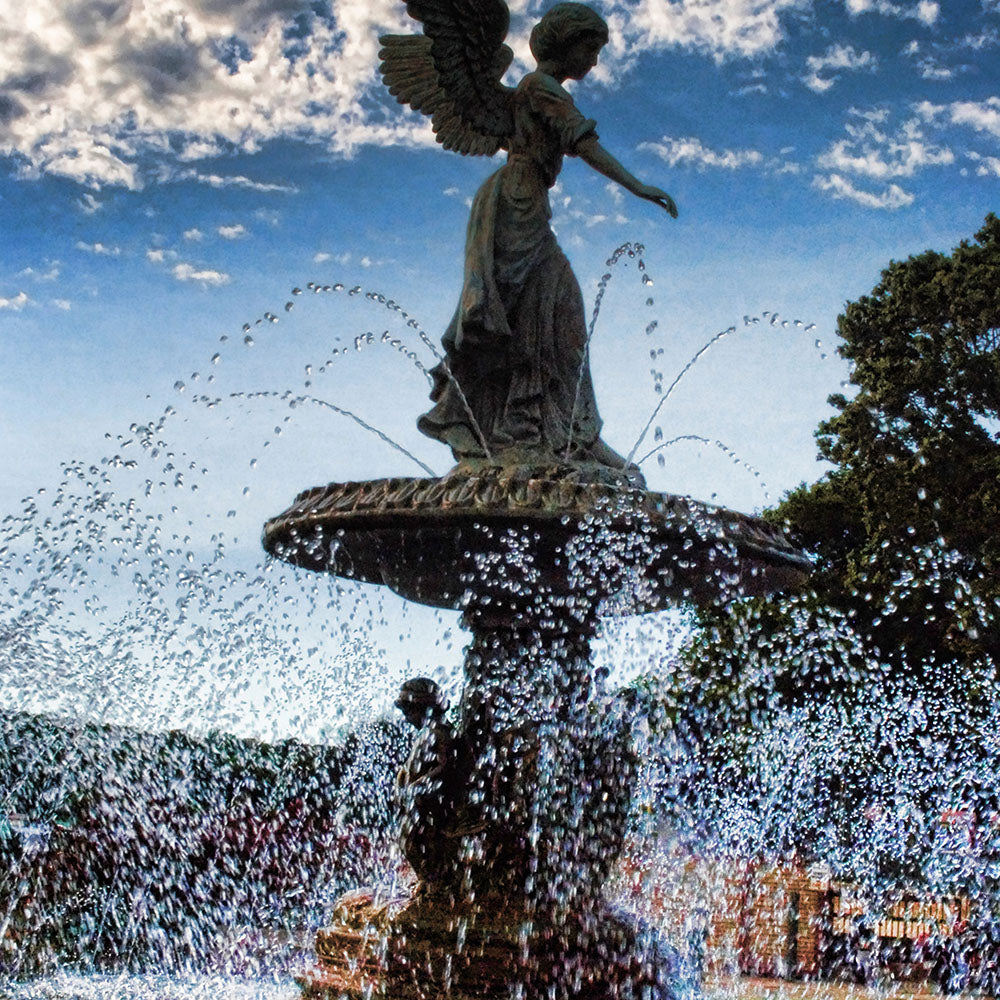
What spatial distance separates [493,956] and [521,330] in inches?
126

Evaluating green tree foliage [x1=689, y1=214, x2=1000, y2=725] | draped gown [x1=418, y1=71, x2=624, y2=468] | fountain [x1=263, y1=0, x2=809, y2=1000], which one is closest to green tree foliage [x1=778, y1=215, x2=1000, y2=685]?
green tree foliage [x1=689, y1=214, x2=1000, y2=725]

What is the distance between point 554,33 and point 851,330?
13200 mm

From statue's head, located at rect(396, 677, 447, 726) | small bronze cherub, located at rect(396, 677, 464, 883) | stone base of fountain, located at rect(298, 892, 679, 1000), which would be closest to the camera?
A: stone base of fountain, located at rect(298, 892, 679, 1000)

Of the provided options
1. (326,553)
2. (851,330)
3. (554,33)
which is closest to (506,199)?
(554,33)

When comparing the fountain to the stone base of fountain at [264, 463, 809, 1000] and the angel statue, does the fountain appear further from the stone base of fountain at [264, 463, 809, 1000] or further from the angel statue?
the angel statue

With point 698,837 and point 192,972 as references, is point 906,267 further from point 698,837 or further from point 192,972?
point 192,972

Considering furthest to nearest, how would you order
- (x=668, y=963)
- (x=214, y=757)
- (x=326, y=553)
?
(x=214, y=757) < (x=326, y=553) < (x=668, y=963)

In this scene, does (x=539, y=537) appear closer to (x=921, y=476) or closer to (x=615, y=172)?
(x=615, y=172)

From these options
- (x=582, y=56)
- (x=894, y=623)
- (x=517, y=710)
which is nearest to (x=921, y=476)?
(x=894, y=623)

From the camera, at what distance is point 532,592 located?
18.9 feet

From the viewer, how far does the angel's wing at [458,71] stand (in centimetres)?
703

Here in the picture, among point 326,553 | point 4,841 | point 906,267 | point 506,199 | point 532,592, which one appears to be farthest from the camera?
point 906,267

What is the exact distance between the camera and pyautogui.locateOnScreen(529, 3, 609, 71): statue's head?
23.1 ft

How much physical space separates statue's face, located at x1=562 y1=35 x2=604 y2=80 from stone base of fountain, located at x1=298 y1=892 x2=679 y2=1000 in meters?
4.37
